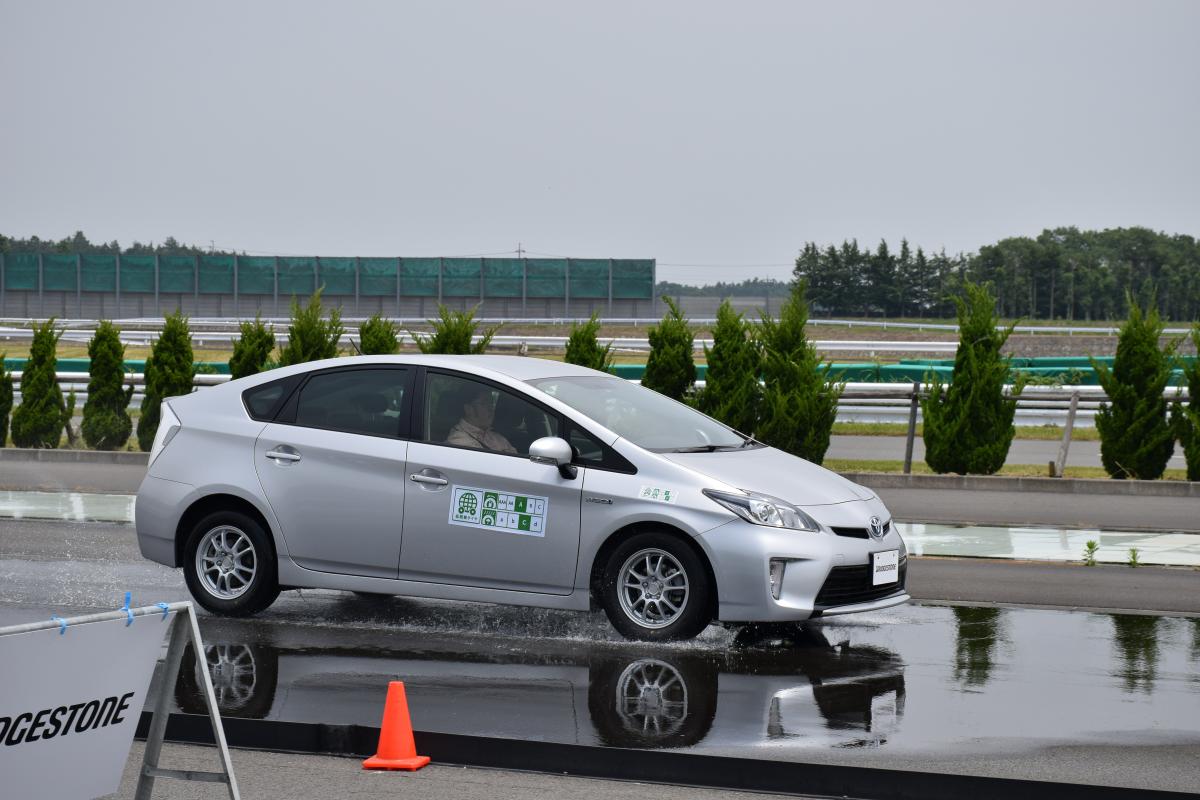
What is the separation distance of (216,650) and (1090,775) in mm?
4809

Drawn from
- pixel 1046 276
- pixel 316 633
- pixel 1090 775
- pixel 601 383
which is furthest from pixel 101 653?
pixel 1046 276

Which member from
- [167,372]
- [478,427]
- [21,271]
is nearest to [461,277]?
[21,271]

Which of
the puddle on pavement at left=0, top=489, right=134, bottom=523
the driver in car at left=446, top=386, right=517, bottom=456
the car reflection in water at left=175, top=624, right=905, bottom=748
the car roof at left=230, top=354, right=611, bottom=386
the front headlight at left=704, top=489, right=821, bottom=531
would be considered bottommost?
the puddle on pavement at left=0, top=489, right=134, bottom=523

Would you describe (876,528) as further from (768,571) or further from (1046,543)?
(1046,543)

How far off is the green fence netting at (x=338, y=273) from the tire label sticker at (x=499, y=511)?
53.7 metres

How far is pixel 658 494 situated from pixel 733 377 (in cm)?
1111

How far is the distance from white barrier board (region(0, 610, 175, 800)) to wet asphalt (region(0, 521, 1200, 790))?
7.18ft

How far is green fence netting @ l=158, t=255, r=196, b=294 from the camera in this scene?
63.4 metres

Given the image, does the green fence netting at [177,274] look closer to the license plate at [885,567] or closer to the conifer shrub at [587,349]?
the conifer shrub at [587,349]

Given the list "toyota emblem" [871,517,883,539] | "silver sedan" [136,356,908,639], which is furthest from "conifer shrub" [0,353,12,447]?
"toyota emblem" [871,517,883,539]

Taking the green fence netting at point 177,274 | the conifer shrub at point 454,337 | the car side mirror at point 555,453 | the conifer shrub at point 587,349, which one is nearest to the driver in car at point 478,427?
the car side mirror at point 555,453

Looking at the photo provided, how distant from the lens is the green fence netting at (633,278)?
194ft

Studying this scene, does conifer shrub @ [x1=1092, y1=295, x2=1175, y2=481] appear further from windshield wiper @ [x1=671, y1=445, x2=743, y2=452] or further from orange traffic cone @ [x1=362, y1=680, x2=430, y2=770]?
orange traffic cone @ [x1=362, y1=680, x2=430, y2=770]

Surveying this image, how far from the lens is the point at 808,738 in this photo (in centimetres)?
646
